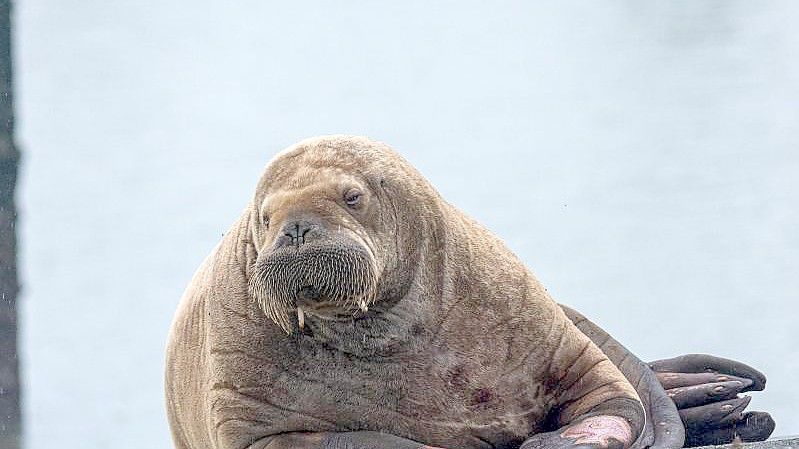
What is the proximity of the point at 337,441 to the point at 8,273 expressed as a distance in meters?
3.51

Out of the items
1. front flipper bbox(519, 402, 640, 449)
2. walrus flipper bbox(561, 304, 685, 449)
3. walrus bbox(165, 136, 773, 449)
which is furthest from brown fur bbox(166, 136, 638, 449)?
walrus flipper bbox(561, 304, 685, 449)

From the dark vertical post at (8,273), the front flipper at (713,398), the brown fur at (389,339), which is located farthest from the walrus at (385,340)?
the dark vertical post at (8,273)

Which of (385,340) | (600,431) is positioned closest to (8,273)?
(385,340)

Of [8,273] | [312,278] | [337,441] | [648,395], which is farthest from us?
[8,273]

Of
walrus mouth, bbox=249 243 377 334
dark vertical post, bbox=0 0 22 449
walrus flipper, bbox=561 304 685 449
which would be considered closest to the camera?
walrus mouth, bbox=249 243 377 334

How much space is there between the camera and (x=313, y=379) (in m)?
3.50

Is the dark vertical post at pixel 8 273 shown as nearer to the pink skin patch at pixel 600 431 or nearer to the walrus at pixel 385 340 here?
the walrus at pixel 385 340

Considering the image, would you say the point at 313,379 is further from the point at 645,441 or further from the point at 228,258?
the point at 645,441

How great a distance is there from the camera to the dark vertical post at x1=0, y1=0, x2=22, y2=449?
20.4 feet

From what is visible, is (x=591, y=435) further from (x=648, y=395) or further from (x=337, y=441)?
(x=648, y=395)

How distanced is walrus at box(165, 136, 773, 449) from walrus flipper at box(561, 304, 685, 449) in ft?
0.21

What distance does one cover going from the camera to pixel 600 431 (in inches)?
136

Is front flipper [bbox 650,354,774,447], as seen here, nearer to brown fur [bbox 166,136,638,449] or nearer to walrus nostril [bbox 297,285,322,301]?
brown fur [bbox 166,136,638,449]

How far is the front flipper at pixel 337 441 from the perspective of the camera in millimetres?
3354
